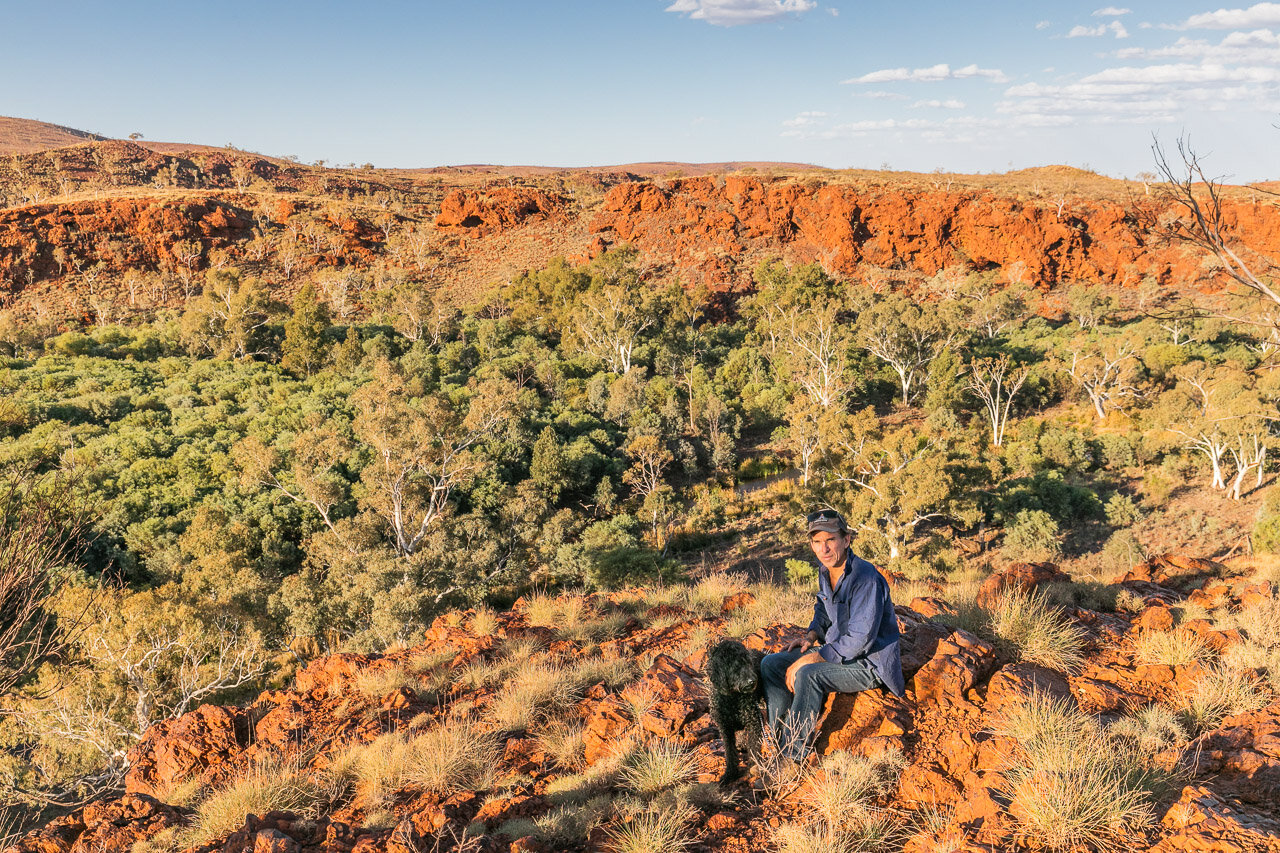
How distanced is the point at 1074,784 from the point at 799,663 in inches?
52.7

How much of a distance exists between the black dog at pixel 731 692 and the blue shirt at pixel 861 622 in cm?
47

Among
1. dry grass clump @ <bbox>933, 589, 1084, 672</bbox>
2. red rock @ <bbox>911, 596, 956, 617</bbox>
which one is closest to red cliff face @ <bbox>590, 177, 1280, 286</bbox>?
red rock @ <bbox>911, 596, 956, 617</bbox>

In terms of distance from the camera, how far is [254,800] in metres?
3.89

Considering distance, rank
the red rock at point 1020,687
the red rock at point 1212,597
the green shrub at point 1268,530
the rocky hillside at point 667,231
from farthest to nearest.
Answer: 1. the rocky hillside at point 667,231
2. the green shrub at point 1268,530
3. the red rock at point 1212,597
4. the red rock at point 1020,687

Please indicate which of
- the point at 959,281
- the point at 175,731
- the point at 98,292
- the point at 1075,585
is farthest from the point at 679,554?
the point at 98,292

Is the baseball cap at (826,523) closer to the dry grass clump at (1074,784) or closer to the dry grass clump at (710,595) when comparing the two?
the dry grass clump at (1074,784)

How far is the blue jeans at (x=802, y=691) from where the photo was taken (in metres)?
3.59

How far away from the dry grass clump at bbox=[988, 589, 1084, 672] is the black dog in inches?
91.3

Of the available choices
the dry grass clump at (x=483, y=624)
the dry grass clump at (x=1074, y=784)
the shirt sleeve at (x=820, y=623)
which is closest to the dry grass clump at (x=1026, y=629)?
the dry grass clump at (x=1074, y=784)

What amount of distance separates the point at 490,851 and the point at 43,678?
11914 millimetres

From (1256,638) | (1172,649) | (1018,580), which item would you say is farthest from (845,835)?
(1018,580)

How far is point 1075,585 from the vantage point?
624cm

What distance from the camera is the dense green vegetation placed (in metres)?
12.5

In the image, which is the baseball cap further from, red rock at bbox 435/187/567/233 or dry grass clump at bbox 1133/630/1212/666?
red rock at bbox 435/187/567/233
